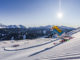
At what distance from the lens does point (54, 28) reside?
31.8ft

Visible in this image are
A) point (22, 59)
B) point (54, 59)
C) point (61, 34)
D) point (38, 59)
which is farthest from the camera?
point (61, 34)

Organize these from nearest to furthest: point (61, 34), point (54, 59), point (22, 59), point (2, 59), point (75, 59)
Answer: point (75, 59)
point (54, 59)
point (22, 59)
point (2, 59)
point (61, 34)

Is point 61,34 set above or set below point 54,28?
below

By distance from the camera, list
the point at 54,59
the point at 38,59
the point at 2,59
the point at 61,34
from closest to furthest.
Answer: the point at 54,59
the point at 38,59
the point at 2,59
the point at 61,34

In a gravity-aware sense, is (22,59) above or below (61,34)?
below

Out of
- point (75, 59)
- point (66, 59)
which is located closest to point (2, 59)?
point (66, 59)

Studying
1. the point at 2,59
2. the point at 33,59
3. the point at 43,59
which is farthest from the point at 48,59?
the point at 2,59

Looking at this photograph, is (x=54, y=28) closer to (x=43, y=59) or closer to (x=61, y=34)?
(x=61, y=34)

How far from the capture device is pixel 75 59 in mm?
3143

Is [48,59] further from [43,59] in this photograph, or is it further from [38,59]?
[38,59]

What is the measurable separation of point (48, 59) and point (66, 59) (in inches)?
34.1

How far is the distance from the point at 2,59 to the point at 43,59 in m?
2.73

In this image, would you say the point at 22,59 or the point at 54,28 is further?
the point at 54,28

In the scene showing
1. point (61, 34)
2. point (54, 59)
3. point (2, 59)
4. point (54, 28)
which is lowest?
point (2, 59)
